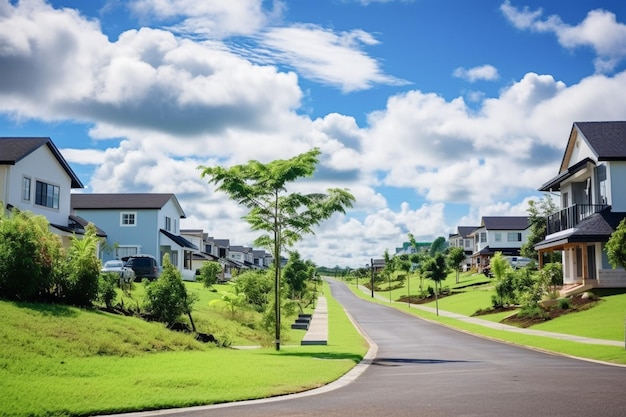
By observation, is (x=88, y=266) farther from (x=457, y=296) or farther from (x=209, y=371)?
(x=457, y=296)

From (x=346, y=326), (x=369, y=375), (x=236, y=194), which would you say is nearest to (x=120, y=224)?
(x=346, y=326)

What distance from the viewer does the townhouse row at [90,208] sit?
3566cm

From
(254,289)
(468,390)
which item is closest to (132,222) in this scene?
(254,289)

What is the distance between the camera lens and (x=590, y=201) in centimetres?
3841

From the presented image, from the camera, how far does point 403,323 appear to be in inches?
1556

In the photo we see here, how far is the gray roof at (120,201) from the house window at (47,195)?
50.5ft

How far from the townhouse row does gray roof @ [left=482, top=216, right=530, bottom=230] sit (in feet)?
138

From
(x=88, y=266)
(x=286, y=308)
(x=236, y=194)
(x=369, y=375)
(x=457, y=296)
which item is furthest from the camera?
(x=457, y=296)

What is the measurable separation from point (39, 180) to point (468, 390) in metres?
31.8

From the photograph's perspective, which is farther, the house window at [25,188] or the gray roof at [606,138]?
the house window at [25,188]

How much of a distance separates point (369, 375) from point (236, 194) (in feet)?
31.4

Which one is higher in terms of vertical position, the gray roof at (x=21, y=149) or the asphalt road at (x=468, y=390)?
the gray roof at (x=21, y=149)

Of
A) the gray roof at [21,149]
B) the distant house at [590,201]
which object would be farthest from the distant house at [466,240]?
the gray roof at [21,149]

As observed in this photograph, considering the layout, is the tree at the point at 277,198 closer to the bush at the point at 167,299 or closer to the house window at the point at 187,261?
the bush at the point at 167,299
